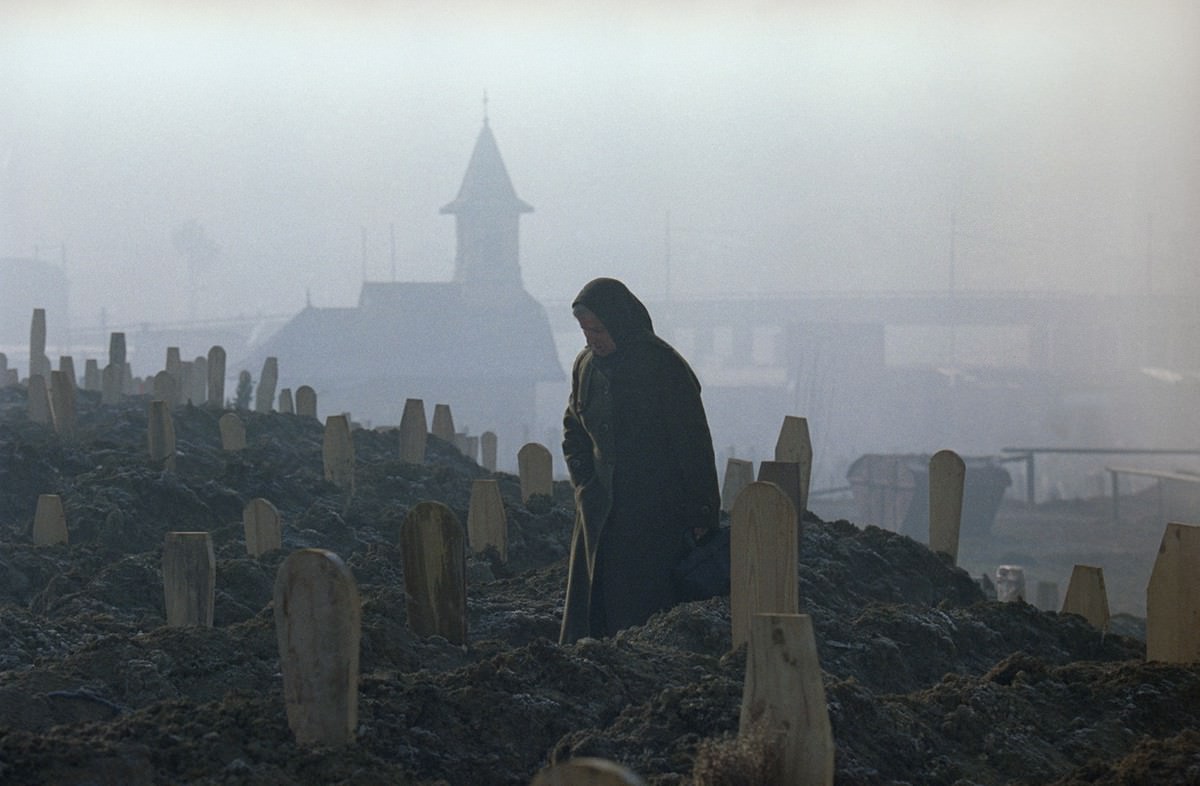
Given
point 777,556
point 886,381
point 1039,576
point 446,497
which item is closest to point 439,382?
point 886,381

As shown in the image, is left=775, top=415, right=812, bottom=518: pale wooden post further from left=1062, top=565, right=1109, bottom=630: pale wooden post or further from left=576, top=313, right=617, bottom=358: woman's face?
left=576, top=313, right=617, bottom=358: woman's face

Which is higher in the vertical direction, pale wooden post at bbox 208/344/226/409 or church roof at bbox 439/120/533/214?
church roof at bbox 439/120/533/214

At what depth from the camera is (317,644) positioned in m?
4.12

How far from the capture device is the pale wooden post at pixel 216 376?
14164 millimetres

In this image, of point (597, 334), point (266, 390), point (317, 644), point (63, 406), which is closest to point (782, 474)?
point (597, 334)

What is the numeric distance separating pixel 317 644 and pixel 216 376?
1042 centimetres

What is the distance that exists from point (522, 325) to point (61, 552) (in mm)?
73289

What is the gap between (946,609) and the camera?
7242mm

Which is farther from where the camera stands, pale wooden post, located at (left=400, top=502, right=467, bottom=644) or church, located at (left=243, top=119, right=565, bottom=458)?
church, located at (left=243, top=119, right=565, bottom=458)

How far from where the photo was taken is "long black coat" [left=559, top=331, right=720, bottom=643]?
266 inches

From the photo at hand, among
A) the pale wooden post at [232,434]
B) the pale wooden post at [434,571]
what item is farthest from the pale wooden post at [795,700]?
the pale wooden post at [232,434]

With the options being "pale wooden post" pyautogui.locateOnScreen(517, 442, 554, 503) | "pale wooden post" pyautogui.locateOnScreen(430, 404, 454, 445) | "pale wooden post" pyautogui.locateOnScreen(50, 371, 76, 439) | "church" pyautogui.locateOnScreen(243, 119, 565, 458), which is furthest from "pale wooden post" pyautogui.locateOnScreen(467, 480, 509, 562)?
"church" pyautogui.locateOnScreen(243, 119, 565, 458)

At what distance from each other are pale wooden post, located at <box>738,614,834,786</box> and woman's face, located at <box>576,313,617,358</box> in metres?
2.99

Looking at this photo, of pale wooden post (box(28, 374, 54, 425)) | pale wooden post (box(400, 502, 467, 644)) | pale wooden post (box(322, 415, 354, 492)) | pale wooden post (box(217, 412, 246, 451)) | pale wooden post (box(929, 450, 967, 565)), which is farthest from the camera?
pale wooden post (box(28, 374, 54, 425))
